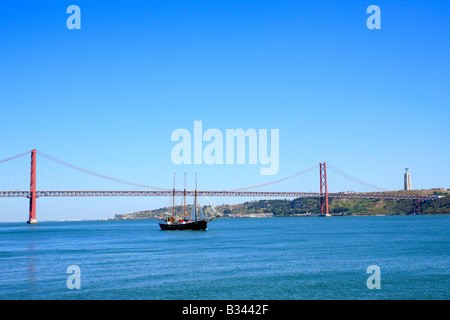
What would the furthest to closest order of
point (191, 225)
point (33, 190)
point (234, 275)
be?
1. point (33, 190)
2. point (191, 225)
3. point (234, 275)

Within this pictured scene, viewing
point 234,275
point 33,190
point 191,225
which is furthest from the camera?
point 33,190

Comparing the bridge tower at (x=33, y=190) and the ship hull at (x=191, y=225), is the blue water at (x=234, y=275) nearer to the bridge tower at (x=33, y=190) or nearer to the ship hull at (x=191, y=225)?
the ship hull at (x=191, y=225)

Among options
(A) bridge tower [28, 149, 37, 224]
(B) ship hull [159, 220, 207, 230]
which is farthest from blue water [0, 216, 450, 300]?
(A) bridge tower [28, 149, 37, 224]

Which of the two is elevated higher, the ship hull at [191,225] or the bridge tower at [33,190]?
the bridge tower at [33,190]

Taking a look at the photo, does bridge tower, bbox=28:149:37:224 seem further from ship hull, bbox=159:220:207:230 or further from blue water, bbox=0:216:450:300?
blue water, bbox=0:216:450:300

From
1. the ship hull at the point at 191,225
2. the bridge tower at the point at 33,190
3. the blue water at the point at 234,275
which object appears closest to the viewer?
the blue water at the point at 234,275

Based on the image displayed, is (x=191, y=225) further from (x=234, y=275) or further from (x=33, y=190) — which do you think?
(x=33, y=190)

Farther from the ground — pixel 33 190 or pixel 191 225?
pixel 33 190

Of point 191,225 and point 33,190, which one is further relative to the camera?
point 33,190

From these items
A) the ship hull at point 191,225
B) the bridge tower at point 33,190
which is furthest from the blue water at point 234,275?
the bridge tower at point 33,190

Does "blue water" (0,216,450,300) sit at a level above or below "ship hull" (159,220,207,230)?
above

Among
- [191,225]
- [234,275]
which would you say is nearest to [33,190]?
[191,225]

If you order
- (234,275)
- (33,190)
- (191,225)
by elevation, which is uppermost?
(33,190)
